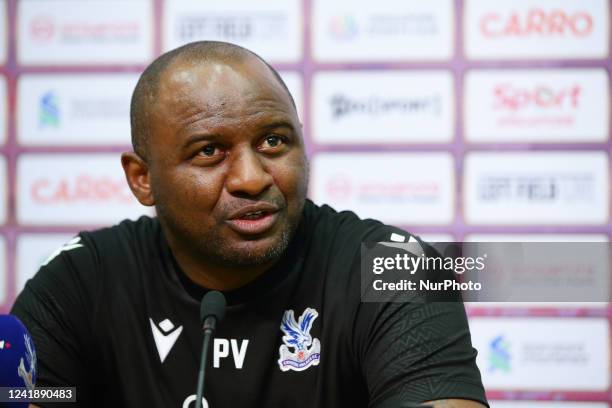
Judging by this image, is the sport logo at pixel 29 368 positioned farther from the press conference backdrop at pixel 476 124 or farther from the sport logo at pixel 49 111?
the sport logo at pixel 49 111

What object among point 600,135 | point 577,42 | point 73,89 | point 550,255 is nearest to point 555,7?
point 577,42

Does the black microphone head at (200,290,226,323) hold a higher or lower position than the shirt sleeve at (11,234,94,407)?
higher

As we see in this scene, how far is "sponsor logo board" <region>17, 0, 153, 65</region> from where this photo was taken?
9.18 feet

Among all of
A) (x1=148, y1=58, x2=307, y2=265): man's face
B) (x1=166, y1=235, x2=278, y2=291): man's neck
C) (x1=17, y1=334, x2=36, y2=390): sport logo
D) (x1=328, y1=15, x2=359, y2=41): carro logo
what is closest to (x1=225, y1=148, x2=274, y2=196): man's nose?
(x1=148, y1=58, x2=307, y2=265): man's face

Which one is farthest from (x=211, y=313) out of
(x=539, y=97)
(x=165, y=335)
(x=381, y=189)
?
(x=539, y=97)

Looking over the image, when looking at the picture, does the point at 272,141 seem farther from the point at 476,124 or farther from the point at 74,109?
the point at 74,109

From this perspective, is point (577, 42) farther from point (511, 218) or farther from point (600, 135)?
point (511, 218)

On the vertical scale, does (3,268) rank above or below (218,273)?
below

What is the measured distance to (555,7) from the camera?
268 centimetres

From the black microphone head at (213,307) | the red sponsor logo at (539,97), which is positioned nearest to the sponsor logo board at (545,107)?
the red sponsor logo at (539,97)

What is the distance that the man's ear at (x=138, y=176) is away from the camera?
53.8 inches

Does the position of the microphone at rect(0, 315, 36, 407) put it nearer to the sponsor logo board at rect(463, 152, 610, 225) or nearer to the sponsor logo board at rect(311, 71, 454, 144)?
the sponsor logo board at rect(311, 71, 454, 144)

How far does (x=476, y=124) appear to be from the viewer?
2.69 m

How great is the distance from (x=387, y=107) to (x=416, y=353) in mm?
1677
